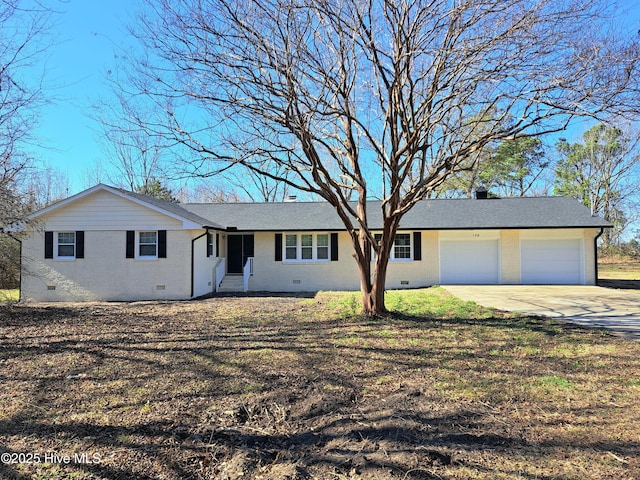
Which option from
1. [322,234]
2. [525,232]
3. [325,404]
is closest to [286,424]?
[325,404]

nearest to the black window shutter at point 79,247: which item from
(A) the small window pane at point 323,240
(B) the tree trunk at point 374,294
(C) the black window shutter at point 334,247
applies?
(A) the small window pane at point 323,240

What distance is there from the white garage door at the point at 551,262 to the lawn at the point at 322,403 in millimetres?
8974

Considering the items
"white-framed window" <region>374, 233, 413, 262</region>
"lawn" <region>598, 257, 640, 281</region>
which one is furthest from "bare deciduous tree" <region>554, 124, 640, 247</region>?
"white-framed window" <region>374, 233, 413, 262</region>

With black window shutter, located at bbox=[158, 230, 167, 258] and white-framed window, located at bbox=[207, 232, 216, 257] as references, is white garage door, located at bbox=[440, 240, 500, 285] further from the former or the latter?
black window shutter, located at bbox=[158, 230, 167, 258]

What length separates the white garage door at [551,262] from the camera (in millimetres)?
15078

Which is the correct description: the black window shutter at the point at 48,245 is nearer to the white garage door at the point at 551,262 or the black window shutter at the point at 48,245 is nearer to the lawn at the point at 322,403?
the lawn at the point at 322,403

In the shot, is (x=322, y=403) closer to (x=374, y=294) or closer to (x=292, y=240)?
(x=374, y=294)

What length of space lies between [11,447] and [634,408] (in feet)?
18.3

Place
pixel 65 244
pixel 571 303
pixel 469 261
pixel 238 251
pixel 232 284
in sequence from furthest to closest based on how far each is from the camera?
pixel 238 251
pixel 232 284
pixel 469 261
pixel 65 244
pixel 571 303

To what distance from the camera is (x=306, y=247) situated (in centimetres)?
1584

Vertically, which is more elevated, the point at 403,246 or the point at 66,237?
the point at 66,237

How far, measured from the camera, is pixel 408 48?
6.79m

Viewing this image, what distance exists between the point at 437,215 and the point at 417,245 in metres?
1.98

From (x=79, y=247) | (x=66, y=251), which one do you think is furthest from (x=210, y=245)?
(x=66, y=251)
